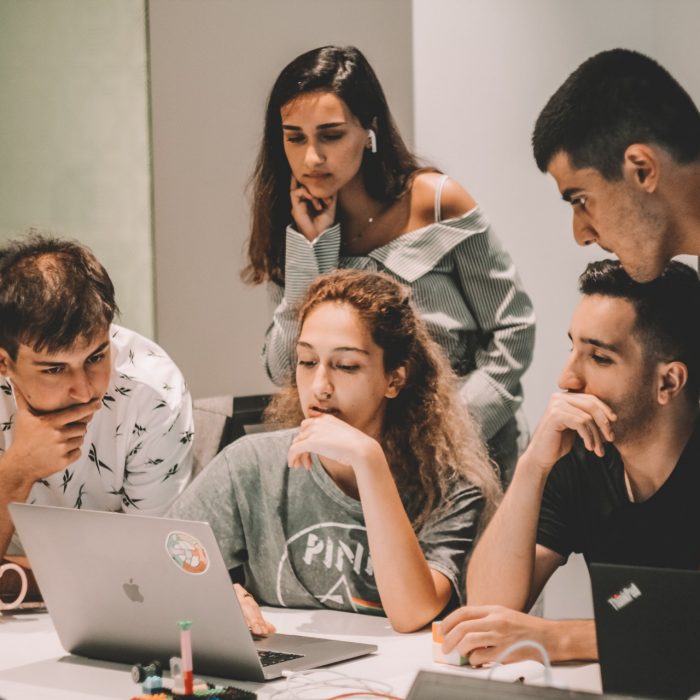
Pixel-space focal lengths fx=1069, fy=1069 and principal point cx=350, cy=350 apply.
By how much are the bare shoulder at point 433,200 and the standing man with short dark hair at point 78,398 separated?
596mm

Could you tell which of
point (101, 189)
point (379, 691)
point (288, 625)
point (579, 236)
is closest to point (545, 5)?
point (101, 189)

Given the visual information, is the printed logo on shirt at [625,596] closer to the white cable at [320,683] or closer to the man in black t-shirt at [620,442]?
the white cable at [320,683]

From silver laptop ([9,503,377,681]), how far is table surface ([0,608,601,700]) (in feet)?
0.10

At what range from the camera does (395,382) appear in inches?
78.5

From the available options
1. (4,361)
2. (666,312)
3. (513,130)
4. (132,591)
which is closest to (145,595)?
(132,591)

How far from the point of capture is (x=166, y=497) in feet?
6.77

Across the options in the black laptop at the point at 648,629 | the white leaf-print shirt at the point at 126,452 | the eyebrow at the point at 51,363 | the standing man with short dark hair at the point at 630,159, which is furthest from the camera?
the white leaf-print shirt at the point at 126,452

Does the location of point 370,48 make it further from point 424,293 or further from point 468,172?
point 424,293

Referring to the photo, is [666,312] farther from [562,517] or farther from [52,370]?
[52,370]

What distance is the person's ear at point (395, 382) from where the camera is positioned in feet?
6.51

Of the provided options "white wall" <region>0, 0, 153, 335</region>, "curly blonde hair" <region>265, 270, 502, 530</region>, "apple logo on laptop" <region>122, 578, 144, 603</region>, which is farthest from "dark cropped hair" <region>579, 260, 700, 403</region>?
"white wall" <region>0, 0, 153, 335</region>

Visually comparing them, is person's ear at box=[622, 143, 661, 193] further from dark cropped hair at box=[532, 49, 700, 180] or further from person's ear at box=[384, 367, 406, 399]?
person's ear at box=[384, 367, 406, 399]

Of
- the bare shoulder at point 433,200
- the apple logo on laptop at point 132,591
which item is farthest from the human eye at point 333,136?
the apple logo on laptop at point 132,591

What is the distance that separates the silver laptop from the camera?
136 centimetres
